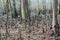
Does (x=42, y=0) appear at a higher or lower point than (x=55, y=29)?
higher

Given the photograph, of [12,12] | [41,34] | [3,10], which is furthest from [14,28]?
[3,10]

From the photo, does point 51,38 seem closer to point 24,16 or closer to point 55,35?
point 55,35

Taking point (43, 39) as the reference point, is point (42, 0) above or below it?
above

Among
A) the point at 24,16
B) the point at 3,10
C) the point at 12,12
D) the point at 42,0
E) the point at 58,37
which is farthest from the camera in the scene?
the point at 42,0

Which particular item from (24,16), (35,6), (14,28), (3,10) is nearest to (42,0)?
(35,6)

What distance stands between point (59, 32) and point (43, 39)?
3.40ft

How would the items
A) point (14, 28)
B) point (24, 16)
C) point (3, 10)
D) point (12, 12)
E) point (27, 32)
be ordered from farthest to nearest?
point (3, 10) < point (12, 12) < point (24, 16) < point (14, 28) < point (27, 32)

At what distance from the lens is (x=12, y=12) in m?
16.2

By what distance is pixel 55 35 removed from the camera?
30.5 ft

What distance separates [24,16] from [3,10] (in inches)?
203

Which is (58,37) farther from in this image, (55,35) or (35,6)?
(35,6)

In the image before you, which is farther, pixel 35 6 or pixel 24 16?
pixel 35 6

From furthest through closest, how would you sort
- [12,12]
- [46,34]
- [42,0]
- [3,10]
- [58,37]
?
[42,0] → [3,10] → [12,12] → [46,34] → [58,37]

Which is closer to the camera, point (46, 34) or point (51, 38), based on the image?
point (51, 38)
